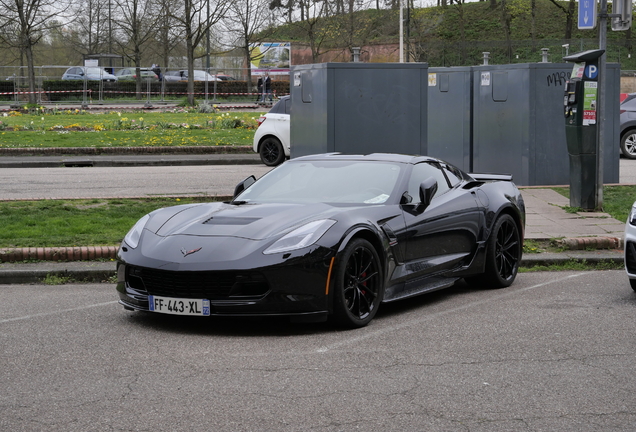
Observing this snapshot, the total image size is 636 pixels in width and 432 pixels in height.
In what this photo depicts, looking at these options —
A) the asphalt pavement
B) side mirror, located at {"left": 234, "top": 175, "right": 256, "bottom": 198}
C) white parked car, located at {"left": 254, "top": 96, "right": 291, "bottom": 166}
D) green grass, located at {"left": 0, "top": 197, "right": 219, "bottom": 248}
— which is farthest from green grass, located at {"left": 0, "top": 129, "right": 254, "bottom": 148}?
side mirror, located at {"left": 234, "top": 175, "right": 256, "bottom": 198}

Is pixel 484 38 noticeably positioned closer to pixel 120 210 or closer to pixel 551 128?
pixel 551 128

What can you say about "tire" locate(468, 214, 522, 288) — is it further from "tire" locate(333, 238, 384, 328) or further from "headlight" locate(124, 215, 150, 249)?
"headlight" locate(124, 215, 150, 249)

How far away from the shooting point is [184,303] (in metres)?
6.20

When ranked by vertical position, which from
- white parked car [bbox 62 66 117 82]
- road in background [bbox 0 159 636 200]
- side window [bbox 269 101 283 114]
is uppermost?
white parked car [bbox 62 66 117 82]

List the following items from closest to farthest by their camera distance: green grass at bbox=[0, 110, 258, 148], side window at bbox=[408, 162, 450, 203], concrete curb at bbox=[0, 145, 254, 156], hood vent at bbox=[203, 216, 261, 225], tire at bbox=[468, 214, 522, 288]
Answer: hood vent at bbox=[203, 216, 261, 225] < side window at bbox=[408, 162, 450, 203] < tire at bbox=[468, 214, 522, 288] < concrete curb at bbox=[0, 145, 254, 156] < green grass at bbox=[0, 110, 258, 148]

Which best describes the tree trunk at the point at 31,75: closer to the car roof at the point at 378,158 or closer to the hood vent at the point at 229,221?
the car roof at the point at 378,158

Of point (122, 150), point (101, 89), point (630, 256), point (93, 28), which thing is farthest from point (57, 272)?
point (93, 28)

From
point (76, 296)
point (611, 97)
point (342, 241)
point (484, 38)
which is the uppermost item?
point (484, 38)

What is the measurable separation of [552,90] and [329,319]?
382 inches

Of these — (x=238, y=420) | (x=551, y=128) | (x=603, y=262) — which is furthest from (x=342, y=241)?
(x=551, y=128)

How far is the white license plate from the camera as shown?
6.15 m

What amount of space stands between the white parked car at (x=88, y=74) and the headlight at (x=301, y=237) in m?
41.7

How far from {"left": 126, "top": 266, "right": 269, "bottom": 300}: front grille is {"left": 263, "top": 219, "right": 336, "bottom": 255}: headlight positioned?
0.23 metres

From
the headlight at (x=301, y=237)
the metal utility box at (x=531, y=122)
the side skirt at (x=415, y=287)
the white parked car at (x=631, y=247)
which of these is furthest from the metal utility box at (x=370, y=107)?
the headlight at (x=301, y=237)
